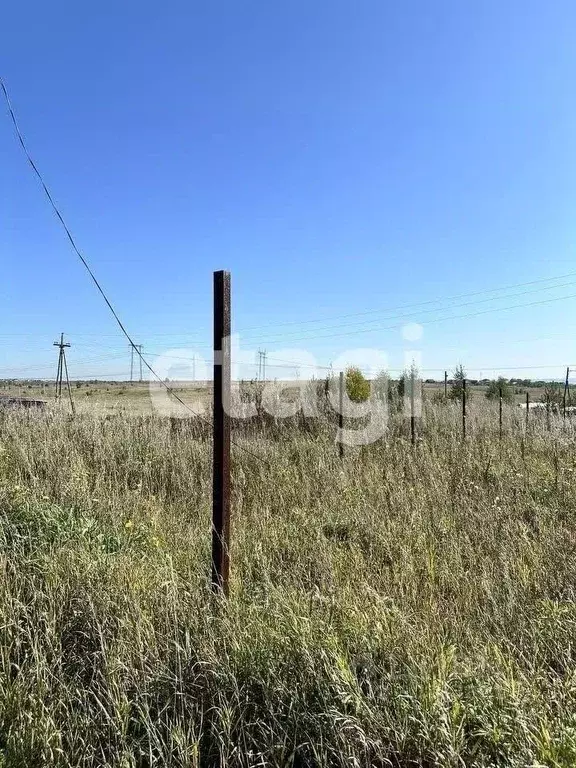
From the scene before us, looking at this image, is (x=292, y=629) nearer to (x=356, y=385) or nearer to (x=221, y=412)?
(x=221, y=412)

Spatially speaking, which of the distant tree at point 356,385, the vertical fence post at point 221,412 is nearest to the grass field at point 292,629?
the vertical fence post at point 221,412

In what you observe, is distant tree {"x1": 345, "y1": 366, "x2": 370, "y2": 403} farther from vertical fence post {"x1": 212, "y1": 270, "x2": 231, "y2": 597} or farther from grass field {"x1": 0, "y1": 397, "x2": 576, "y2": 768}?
vertical fence post {"x1": 212, "y1": 270, "x2": 231, "y2": 597}

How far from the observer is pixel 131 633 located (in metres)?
2.58

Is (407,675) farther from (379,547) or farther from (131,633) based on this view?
(379,547)

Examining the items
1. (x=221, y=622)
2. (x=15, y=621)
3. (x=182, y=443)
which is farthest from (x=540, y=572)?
(x=182, y=443)

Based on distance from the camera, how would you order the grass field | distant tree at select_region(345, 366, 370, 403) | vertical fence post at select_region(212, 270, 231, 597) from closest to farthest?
the grass field, vertical fence post at select_region(212, 270, 231, 597), distant tree at select_region(345, 366, 370, 403)

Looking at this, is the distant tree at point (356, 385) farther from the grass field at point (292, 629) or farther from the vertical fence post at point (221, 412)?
the vertical fence post at point (221, 412)

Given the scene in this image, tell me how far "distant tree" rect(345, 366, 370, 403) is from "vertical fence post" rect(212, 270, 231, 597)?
1308 cm

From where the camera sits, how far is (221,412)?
3170 millimetres

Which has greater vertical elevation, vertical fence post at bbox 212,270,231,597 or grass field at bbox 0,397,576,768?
vertical fence post at bbox 212,270,231,597

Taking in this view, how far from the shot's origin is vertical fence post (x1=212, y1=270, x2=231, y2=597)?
315cm

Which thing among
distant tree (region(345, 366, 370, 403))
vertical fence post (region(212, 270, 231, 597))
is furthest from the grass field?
distant tree (region(345, 366, 370, 403))

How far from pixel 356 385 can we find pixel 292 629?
50.6 ft

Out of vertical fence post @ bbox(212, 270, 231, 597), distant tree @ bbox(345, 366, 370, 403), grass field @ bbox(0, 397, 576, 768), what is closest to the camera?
grass field @ bbox(0, 397, 576, 768)
